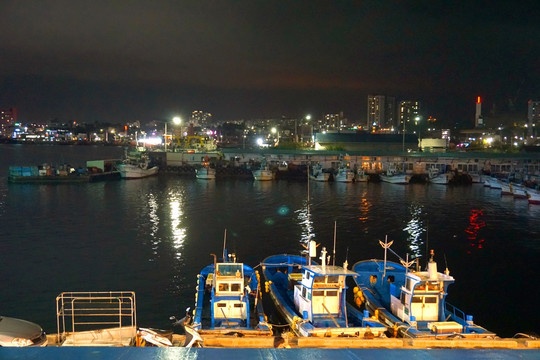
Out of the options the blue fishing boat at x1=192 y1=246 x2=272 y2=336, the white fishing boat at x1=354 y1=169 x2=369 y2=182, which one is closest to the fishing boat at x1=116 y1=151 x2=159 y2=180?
the white fishing boat at x1=354 y1=169 x2=369 y2=182

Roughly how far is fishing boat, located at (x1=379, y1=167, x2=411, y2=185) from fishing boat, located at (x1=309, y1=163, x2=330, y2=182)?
476 centimetres

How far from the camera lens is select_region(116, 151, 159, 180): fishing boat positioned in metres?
43.6

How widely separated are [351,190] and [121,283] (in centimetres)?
2507

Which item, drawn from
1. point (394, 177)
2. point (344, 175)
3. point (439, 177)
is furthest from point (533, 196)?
point (344, 175)

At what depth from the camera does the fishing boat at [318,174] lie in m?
42.7

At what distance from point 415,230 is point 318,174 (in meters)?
21.9

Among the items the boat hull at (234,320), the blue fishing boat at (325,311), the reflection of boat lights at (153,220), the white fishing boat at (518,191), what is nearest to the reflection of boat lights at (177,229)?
the reflection of boat lights at (153,220)

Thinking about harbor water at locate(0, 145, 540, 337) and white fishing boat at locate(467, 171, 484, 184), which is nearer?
harbor water at locate(0, 145, 540, 337)

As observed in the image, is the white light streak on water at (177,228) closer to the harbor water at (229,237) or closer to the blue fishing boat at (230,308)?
the harbor water at (229,237)

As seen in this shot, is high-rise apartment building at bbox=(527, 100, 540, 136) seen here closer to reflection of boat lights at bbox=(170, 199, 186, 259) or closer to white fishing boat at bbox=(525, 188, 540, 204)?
white fishing boat at bbox=(525, 188, 540, 204)

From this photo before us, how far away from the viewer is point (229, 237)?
19.9 m

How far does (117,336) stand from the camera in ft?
23.7

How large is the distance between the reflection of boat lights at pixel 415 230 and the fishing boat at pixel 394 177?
13.3m

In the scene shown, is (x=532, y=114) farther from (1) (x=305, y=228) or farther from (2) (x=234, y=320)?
(2) (x=234, y=320)
